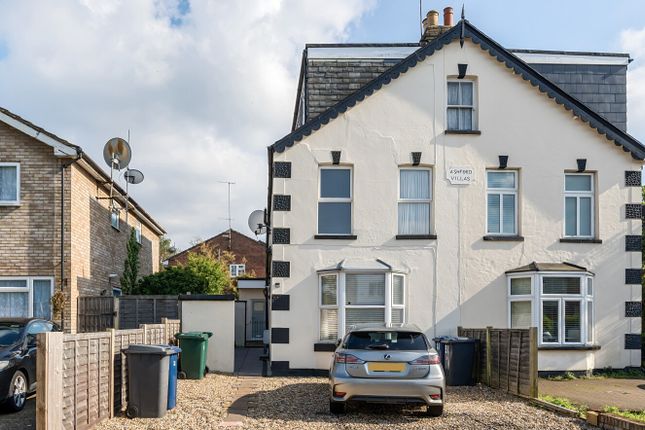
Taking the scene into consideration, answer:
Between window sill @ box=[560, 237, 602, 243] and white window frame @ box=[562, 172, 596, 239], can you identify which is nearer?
window sill @ box=[560, 237, 602, 243]

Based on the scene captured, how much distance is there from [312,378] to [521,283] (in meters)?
5.42

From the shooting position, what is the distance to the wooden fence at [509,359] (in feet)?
38.6

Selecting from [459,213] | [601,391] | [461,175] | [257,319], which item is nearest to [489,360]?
[601,391]

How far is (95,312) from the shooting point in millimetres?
17062

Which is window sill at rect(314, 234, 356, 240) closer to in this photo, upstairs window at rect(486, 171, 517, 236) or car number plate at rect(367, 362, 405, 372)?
upstairs window at rect(486, 171, 517, 236)

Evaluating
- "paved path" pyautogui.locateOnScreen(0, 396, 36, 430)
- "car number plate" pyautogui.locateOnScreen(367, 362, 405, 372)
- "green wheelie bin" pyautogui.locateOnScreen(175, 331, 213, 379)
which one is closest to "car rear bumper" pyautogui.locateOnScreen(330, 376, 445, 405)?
"car number plate" pyautogui.locateOnScreen(367, 362, 405, 372)

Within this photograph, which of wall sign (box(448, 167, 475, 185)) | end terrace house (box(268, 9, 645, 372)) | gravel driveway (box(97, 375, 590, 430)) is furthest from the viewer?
wall sign (box(448, 167, 475, 185))

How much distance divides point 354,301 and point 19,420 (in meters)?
7.80

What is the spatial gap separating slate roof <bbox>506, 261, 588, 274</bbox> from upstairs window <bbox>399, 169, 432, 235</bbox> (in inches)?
92.7

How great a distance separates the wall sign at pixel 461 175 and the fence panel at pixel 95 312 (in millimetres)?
8759

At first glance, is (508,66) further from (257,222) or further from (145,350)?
(145,350)

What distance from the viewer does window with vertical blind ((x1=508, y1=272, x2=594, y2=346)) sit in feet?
52.2

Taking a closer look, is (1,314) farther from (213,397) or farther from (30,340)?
(213,397)

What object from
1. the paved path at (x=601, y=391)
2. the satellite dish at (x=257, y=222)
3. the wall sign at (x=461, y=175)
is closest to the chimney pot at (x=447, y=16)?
the wall sign at (x=461, y=175)
